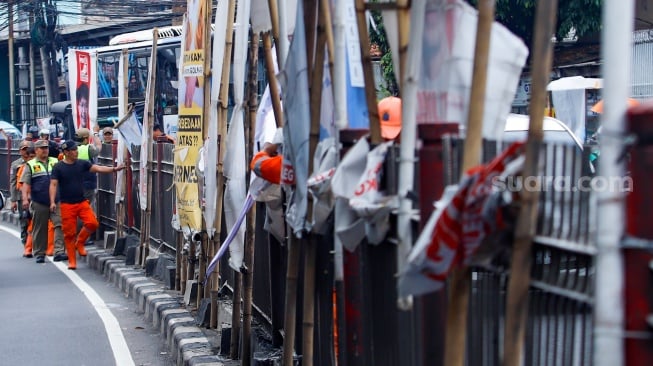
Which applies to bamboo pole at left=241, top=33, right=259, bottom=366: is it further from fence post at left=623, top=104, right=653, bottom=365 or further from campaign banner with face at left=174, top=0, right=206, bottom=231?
fence post at left=623, top=104, right=653, bottom=365

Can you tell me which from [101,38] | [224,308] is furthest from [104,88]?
[224,308]

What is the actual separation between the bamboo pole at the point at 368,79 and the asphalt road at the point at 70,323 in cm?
460

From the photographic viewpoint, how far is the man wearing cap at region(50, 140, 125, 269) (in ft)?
42.2

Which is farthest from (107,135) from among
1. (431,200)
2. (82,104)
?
(431,200)

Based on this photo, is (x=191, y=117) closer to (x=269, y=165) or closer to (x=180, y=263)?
(x=180, y=263)

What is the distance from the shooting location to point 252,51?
630 centimetres

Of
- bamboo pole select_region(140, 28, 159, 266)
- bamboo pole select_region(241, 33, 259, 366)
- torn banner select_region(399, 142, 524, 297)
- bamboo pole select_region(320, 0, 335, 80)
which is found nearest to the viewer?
torn banner select_region(399, 142, 524, 297)

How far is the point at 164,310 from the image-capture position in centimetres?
873

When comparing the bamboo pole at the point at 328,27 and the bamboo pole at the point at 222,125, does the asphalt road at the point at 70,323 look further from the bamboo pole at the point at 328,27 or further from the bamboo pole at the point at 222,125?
the bamboo pole at the point at 328,27

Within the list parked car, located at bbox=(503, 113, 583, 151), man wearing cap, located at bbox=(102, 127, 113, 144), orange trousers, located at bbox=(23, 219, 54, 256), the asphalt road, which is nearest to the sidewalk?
the asphalt road

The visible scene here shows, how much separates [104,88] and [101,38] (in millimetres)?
14232

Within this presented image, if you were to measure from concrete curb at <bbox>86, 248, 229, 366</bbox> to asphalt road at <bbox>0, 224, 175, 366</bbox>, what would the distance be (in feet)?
0.36

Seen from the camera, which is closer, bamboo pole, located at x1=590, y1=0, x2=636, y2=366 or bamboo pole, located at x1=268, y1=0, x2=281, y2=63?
bamboo pole, located at x1=590, y1=0, x2=636, y2=366

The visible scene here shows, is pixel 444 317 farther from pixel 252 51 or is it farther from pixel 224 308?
pixel 224 308
